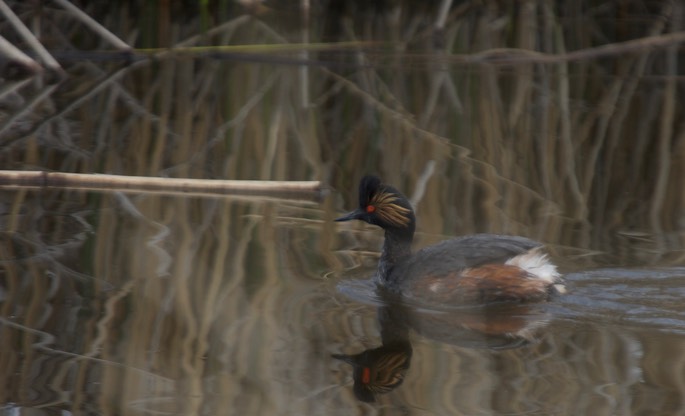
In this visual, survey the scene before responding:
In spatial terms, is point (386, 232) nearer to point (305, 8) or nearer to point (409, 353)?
point (409, 353)

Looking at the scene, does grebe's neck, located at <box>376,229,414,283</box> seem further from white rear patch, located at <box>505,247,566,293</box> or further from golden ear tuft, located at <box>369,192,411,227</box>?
white rear patch, located at <box>505,247,566,293</box>

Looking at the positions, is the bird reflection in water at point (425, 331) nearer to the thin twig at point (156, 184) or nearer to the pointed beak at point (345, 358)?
the pointed beak at point (345, 358)

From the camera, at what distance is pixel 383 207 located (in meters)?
6.00

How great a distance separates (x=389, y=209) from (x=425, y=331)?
41.3 inches

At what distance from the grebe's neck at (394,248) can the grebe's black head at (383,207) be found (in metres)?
0.03

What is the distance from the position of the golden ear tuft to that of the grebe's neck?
0.06 m

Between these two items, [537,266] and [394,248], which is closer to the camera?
[537,266]

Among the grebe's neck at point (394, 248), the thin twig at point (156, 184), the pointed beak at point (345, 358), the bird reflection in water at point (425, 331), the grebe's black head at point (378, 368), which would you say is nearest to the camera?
the grebe's black head at point (378, 368)

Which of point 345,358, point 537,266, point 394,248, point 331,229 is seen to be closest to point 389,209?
point 394,248

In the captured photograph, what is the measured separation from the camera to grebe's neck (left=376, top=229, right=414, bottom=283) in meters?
Result: 5.93

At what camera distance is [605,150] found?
8.24m

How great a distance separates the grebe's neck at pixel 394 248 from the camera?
233 inches

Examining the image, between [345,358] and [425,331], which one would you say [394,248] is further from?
[345,358]

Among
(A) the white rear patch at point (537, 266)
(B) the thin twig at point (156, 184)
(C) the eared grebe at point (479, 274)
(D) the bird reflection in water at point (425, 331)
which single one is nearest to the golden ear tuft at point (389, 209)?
(C) the eared grebe at point (479, 274)
